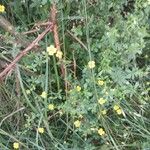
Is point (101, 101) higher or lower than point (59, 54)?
lower

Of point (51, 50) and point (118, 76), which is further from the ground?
point (51, 50)

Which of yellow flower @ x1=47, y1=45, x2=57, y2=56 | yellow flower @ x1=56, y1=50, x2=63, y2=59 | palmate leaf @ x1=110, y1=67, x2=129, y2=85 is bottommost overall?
palmate leaf @ x1=110, y1=67, x2=129, y2=85

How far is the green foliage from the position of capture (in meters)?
1.63

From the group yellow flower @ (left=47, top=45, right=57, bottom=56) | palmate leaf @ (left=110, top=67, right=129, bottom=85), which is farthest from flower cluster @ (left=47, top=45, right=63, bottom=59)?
palmate leaf @ (left=110, top=67, right=129, bottom=85)

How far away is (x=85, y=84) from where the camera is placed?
1.63m

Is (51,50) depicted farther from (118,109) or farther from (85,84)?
(118,109)

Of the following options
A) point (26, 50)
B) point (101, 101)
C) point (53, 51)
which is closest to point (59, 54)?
point (53, 51)

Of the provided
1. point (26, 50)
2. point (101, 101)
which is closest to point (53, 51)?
point (26, 50)

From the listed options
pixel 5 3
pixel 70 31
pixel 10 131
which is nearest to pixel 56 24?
pixel 70 31

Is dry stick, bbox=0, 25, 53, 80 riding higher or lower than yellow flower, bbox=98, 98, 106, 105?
higher

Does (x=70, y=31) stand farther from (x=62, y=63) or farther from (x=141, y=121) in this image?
(x=141, y=121)

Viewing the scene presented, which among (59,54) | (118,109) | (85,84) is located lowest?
(118,109)

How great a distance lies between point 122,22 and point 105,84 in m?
0.30

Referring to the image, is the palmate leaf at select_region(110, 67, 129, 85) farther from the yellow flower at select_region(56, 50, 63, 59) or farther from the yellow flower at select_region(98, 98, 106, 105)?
the yellow flower at select_region(56, 50, 63, 59)
